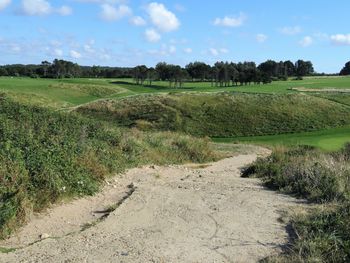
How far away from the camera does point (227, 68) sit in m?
125

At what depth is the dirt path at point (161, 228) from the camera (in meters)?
7.86

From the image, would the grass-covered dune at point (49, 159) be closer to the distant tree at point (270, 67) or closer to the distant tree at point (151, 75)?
the distant tree at point (151, 75)

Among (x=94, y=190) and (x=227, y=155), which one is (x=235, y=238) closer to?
(x=94, y=190)

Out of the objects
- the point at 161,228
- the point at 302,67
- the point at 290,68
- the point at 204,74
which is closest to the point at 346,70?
the point at 302,67

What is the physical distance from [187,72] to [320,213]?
119 metres

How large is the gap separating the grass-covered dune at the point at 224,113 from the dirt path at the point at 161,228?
39313mm

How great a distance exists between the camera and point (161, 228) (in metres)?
9.33

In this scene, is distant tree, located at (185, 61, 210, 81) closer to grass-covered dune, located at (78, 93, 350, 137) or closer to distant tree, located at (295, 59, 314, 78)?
distant tree, located at (295, 59, 314, 78)

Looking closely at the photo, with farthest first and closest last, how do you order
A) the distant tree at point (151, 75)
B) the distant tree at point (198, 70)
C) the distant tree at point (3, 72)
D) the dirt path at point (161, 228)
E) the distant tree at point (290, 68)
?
1. the distant tree at point (290, 68)
2. the distant tree at point (3, 72)
3. the distant tree at point (198, 70)
4. the distant tree at point (151, 75)
5. the dirt path at point (161, 228)

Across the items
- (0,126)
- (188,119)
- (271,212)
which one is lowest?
(188,119)

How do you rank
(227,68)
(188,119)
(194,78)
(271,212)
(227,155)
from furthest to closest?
1. (194,78)
2. (227,68)
3. (188,119)
4. (227,155)
5. (271,212)

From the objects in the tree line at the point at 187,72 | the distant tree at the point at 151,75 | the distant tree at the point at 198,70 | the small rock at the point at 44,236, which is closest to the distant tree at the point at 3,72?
the tree line at the point at 187,72

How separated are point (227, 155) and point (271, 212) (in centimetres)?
2196

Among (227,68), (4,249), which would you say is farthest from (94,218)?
(227,68)
